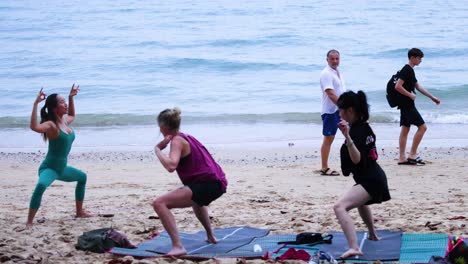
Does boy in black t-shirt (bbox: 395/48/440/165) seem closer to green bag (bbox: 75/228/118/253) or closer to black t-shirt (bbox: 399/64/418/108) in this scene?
black t-shirt (bbox: 399/64/418/108)

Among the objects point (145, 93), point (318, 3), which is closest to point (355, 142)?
point (145, 93)

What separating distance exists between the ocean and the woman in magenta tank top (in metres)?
8.55

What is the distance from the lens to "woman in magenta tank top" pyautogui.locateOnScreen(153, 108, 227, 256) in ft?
20.4

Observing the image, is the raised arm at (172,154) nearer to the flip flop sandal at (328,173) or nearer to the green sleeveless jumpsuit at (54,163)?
the green sleeveless jumpsuit at (54,163)

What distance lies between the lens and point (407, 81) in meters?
11.0

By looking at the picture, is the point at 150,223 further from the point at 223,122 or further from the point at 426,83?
the point at 426,83

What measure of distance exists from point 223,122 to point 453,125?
5.16 m

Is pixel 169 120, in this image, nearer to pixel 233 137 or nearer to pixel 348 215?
pixel 348 215

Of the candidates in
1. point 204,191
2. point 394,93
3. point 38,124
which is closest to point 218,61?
point 394,93

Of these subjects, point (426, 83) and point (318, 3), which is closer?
point (426, 83)

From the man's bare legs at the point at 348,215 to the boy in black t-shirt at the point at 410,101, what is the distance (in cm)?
511

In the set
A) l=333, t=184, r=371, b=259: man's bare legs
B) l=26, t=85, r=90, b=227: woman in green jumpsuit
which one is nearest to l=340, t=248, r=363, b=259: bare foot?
l=333, t=184, r=371, b=259: man's bare legs

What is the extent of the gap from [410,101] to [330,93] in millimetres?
1490

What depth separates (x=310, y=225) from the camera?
7.41 metres
